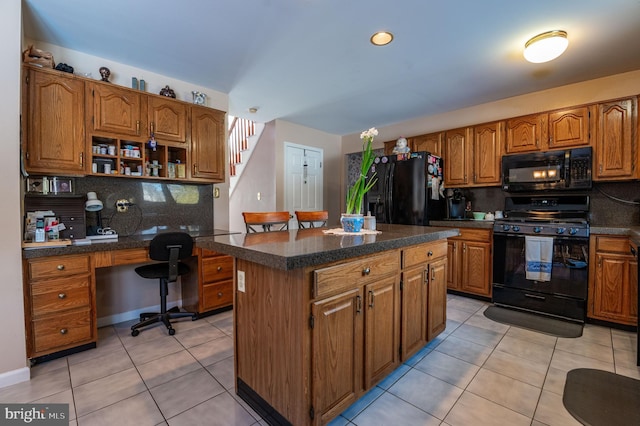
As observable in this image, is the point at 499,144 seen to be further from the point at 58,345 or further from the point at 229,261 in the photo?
the point at 58,345

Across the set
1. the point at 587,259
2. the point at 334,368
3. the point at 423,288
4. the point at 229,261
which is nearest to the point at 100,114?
the point at 229,261

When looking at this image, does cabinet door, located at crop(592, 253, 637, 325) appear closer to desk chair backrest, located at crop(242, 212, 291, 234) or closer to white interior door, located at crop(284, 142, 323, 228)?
desk chair backrest, located at crop(242, 212, 291, 234)

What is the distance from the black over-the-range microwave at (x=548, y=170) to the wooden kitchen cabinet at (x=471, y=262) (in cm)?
72

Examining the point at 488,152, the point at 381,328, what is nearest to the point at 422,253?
the point at 381,328

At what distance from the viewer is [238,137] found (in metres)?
5.91

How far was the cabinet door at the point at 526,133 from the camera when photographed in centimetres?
322

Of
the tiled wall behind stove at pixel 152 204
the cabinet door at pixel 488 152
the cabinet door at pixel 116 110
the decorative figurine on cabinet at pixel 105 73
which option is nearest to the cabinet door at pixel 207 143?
the tiled wall behind stove at pixel 152 204

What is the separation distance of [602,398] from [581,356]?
58 cm

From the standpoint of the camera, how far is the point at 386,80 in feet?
10.2

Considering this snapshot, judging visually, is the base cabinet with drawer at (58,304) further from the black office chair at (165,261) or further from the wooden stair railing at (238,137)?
the wooden stair railing at (238,137)

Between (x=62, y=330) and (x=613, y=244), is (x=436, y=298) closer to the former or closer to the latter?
(x=613, y=244)

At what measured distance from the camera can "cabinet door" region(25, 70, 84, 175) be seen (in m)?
2.12

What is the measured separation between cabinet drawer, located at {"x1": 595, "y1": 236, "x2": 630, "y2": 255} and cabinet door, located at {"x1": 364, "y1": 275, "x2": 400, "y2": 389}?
93.0 inches

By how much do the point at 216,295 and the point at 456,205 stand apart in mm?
3439
